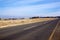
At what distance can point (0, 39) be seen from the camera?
47.4ft
